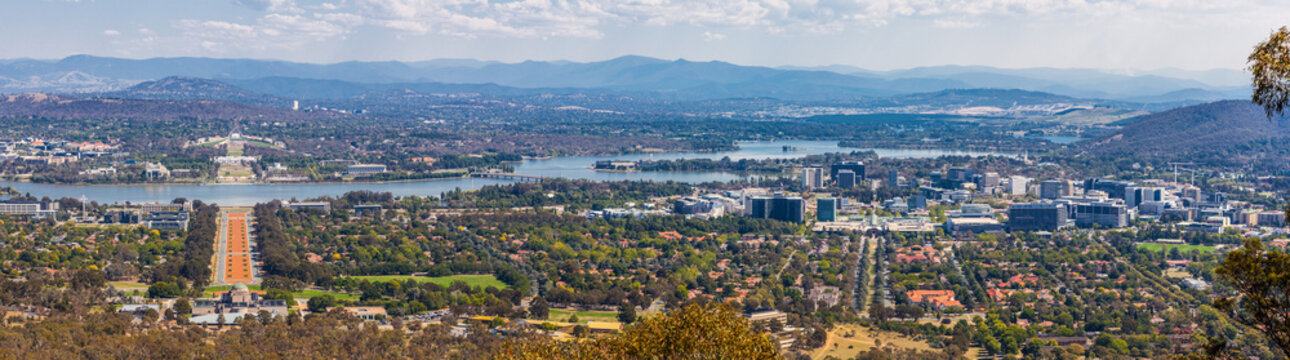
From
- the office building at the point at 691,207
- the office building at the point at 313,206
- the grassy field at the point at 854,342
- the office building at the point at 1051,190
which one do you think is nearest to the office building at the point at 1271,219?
the office building at the point at 1051,190

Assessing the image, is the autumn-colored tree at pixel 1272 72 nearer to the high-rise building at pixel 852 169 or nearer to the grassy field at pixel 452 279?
the grassy field at pixel 452 279

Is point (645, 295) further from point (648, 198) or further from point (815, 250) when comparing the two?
point (648, 198)

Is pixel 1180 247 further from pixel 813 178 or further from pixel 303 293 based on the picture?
pixel 303 293

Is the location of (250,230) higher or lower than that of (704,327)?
lower

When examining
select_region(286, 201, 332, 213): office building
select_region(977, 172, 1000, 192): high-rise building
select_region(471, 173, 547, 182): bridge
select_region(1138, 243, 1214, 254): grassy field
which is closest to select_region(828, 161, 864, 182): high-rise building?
select_region(977, 172, 1000, 192): high-rise building

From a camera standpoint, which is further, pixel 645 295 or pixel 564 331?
pixel 645 295

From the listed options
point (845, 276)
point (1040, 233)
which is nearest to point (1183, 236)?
point (1040, 233)

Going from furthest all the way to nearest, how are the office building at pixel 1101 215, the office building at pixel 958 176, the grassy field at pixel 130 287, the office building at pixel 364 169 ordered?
1. the office building at pixel 364 169
2. the office building at pixel 958 176
3. the office building at pixel 1101 215
4. the grassy field at pixel 130 287

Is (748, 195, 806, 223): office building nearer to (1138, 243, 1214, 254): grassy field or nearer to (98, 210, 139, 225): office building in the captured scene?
(1138, 243, 1214, 254): grassy field
